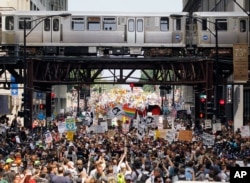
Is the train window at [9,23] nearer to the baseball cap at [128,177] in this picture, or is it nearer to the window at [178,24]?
the window at [178,24]

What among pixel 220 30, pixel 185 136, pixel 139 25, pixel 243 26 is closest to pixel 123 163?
pixel 185 136

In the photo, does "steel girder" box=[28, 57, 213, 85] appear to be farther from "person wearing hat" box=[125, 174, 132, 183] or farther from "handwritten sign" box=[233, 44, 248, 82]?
"person wearing hat" box=[125, 174, 132, 183]

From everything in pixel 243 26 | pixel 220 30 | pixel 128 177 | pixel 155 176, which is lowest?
pixel 128 177

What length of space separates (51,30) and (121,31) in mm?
4071

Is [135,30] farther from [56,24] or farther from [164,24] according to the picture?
[56,24]

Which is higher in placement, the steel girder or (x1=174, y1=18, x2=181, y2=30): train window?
(x1=174, y1=18, x2=181, y2=30): train window

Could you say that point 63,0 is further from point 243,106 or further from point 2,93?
point 243,106

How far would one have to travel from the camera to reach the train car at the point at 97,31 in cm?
4091

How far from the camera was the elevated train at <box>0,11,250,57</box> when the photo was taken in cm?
4091

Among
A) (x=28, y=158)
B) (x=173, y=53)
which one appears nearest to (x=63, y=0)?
(x=173, y=53)

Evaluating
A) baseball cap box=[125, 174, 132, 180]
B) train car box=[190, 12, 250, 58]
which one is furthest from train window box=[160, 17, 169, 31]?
baseball cap box=[125, 174, 132, 180]

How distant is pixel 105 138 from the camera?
26969 mm

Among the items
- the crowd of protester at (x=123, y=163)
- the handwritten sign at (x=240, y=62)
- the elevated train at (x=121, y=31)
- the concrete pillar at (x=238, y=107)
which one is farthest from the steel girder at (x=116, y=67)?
the crowd of protester at (x=123, y=163)

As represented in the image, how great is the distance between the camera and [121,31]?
1607 inches
